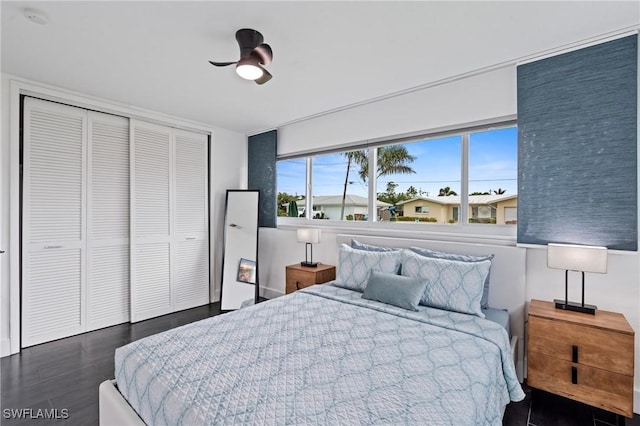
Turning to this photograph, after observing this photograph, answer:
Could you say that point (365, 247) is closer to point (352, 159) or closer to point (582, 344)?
point (352, 159)

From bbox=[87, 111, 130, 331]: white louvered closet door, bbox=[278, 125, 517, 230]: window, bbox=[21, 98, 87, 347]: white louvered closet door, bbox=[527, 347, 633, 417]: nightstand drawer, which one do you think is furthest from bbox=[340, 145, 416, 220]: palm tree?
bbox=[21, 98, 87, 347]: white louvered closet door

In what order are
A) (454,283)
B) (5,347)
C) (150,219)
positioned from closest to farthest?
(454,283), (5,347), (150,219)

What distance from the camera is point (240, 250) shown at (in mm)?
4344

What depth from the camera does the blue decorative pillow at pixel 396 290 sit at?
234 cm

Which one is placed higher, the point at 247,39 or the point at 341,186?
the point at 247,39

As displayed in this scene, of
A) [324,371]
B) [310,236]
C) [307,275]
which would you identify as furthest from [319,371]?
[310,236]

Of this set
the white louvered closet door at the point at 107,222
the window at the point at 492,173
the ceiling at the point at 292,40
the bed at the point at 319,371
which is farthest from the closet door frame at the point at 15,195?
the window at the point at 492,173

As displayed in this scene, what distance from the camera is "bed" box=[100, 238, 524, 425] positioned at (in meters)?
1.22

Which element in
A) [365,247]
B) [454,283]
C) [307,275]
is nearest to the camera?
[454,283]

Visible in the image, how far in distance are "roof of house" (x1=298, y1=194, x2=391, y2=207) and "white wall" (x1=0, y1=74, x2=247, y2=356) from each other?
1206 millimetres

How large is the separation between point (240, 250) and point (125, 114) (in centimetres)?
213

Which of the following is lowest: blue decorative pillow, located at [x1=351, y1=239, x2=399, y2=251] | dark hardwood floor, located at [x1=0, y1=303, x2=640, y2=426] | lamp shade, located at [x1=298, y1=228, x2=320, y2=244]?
dark hardwood floor, located at [x1=0, y1=303, x2=640, y2=426]

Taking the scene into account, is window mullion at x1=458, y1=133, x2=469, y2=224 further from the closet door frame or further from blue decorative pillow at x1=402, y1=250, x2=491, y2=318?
the closet door frame

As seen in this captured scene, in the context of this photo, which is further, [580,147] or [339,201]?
[339,201]
